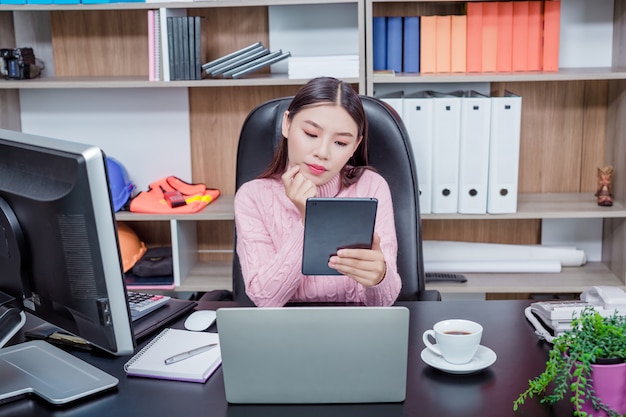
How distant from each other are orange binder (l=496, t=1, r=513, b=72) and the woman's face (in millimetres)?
1129

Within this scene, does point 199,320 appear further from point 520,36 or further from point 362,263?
point 520,36

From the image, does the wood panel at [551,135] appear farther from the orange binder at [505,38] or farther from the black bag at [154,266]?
the black bag at [154,266]

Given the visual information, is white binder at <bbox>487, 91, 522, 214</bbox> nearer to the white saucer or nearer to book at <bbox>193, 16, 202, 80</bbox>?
book at <bbox>193, 16, 202, 80</bbox>

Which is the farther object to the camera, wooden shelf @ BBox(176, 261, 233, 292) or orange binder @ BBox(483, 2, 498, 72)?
wooden shelf @ BBox(176, 261, 233, 292)

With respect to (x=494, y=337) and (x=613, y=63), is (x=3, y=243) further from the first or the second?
(x=613, y=63)

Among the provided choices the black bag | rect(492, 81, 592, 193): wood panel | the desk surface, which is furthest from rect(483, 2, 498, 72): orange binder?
the desk surface

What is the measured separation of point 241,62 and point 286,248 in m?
1.15

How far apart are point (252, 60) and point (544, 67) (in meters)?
1.01

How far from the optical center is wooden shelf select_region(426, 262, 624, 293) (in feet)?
8.84

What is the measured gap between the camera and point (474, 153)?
8.58 feet

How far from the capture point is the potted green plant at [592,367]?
1.05 metres

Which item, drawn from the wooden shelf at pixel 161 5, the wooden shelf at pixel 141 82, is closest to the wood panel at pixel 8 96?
the wooden shelf at pixel 141 82

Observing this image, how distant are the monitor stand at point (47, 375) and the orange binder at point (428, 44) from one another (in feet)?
5.67

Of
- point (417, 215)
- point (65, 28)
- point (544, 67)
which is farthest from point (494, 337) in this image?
point (65, 28)
